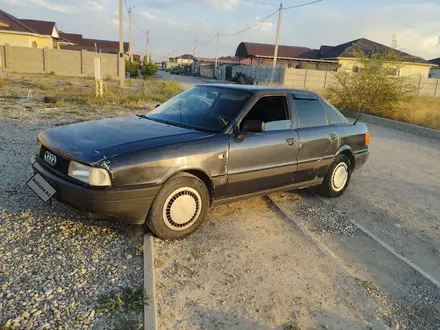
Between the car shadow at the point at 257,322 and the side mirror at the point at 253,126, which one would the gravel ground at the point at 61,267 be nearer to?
the car shadow at the point at 257,322

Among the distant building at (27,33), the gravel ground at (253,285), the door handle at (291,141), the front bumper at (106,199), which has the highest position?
the distant building at (27,33)

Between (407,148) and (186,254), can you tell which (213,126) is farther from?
(407,148)

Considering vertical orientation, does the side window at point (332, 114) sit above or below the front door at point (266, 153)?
above

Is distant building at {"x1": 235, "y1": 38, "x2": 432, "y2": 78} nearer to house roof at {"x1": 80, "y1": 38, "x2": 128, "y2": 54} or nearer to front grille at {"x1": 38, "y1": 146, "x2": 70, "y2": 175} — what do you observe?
house roof at {"x1": 80, "y1": 38, "x2": 128, "y2": 54}

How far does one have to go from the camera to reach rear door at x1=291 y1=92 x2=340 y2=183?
4.75m

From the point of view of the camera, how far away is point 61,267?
9.91ft

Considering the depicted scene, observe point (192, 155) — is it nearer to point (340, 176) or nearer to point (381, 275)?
point (381, 275)

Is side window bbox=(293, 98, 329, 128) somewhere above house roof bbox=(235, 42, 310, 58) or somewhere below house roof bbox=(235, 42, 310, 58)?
below

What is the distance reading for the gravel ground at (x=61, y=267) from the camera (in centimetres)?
247

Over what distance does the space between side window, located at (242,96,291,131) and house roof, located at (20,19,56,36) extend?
135 feet

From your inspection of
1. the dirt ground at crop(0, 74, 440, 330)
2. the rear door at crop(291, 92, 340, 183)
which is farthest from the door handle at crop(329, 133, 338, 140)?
the dirt ground at crop(0, 74, 440, 330)

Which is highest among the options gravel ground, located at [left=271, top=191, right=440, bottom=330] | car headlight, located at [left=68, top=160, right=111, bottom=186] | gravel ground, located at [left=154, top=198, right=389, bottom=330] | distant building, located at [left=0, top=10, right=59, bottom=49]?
distant building, located at [left=0, top=10, right=59, bottom=49]

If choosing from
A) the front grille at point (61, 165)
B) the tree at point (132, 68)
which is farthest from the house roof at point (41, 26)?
the front grille at point (61, 165)

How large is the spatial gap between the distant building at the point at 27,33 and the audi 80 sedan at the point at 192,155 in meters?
35.1
